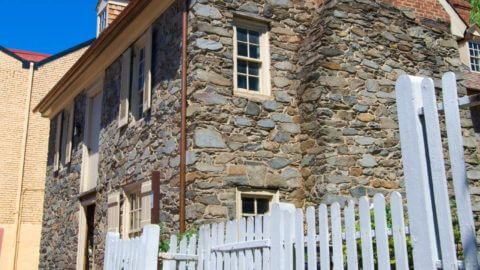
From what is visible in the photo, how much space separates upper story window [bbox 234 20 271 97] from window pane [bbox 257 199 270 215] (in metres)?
1.75

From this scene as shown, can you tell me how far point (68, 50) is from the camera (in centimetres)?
2288

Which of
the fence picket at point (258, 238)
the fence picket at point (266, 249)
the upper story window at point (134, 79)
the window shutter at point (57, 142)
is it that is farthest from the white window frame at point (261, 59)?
the window shutter at point (57, 142)

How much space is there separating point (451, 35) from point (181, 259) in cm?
765

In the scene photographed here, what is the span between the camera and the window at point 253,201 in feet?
27.8

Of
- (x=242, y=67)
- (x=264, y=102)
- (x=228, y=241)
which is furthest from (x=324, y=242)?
(x=242, y=67)

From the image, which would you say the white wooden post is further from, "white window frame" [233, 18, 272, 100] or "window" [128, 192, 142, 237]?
"window" [128, 192, 142, 237]

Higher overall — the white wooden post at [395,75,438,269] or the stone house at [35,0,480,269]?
the stone house at [35,0,480,269]

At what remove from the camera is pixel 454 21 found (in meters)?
11.6

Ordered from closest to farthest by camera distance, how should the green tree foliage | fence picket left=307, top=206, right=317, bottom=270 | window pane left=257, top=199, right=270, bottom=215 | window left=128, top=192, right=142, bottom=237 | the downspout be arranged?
fence picket left=307, top=206, right=317, bottom=270
window pane left=257, top=199, right=270, bottom=215
window left=128, top=192, right=142, bottom=237
the downspout
the green tree foliage

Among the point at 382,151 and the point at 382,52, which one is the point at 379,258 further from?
the point at 382,52

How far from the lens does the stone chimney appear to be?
16389 mm

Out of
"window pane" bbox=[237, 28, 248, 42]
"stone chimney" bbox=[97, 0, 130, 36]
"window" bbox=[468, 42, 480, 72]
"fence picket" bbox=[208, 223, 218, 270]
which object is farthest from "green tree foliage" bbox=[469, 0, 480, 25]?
"fence picket" bbox=[208, 223, 218, 270]

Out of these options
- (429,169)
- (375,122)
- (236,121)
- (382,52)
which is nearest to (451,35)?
(382,52)

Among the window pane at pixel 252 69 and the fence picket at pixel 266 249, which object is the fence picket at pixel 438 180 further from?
the window pane at pixel 252 69
